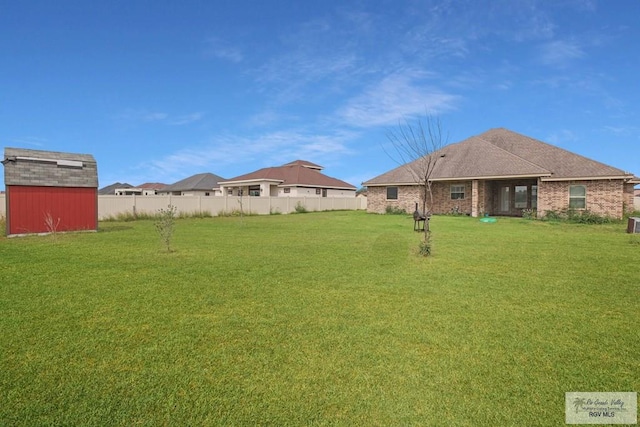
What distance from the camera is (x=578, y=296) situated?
5.33 meters

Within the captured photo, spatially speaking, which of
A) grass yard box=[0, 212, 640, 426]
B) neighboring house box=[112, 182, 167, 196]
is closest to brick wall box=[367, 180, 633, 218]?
grass yard box=[0, 212, 640, 426]

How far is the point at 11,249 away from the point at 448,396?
11690mm

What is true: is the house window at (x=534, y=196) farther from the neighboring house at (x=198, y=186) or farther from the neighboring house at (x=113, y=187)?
the neighboring house at (x=113, y=187)

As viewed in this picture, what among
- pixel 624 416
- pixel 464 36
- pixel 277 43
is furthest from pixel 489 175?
pixel 624 416

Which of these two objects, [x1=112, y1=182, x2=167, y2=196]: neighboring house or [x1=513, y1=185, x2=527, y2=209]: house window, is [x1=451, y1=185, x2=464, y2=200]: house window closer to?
[x1=513, y1=185, x2=527, y2=209]: house window

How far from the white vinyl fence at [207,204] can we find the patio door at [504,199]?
15.6m

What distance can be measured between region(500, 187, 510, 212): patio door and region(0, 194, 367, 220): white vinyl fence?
15598mm

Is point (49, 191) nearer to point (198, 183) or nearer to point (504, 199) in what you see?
point (504, 199)

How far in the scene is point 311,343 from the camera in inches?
143

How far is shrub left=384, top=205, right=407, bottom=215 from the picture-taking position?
89.7 feet

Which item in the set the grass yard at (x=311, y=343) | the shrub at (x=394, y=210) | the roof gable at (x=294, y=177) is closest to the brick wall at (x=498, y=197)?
the shrub at (x=394, y=210)

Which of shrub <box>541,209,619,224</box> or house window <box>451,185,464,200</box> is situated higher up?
house window <box>451,185,464,200</box>

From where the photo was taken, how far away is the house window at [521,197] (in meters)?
25.0

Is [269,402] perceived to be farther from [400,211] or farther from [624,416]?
[400,211]
